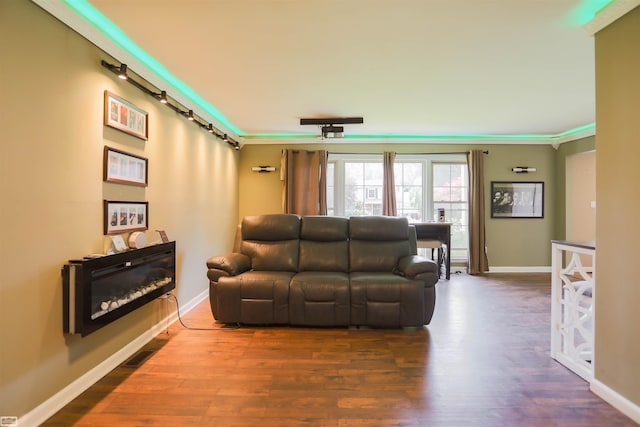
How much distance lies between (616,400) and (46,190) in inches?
138

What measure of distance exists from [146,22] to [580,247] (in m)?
3.38

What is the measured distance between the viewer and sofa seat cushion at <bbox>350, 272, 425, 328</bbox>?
10.0 feet

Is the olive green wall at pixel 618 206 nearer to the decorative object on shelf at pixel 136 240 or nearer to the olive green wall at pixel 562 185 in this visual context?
the decorative object on shelf at pixel 136 240

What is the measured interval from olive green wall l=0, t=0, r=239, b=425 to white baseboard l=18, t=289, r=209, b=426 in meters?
0.03

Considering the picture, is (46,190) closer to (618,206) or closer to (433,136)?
(618,206)

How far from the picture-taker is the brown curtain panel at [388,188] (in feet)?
18.6

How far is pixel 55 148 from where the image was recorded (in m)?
1.85

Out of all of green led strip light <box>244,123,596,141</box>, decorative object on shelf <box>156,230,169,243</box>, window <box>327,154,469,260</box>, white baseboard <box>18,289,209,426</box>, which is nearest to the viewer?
white baseboard <box>18,289,209,426</box>

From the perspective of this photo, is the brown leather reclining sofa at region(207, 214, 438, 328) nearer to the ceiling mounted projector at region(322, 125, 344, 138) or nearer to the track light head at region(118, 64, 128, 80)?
the track light head at region(118, 64, 128, 80)

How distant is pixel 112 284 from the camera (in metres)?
2.27

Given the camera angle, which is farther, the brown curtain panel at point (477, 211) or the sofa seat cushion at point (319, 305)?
the brown curtain panel at point (477, 211)

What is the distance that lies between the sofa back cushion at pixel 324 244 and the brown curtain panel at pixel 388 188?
2002mm

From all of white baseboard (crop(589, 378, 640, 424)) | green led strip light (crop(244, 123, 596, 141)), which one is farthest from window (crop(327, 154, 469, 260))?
white baseboard (crop(589, 378, 640, 424))

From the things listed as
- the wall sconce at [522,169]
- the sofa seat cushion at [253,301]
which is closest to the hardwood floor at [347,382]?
the sofa seat cushion at [253,301]
